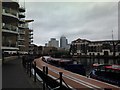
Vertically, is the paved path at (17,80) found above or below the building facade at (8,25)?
below

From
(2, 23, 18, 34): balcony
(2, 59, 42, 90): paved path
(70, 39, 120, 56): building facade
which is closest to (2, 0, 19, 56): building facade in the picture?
(2, 23, 18, 34): balcony

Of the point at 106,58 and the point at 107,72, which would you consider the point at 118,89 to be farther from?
the point at 106,58

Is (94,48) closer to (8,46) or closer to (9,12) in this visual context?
(8,46)

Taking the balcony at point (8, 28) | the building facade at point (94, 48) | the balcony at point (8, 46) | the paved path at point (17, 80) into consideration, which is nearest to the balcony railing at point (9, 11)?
the balcony at point (8, 28)

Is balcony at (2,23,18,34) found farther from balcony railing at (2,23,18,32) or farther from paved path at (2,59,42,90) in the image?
paved path at (2,59,42,90)

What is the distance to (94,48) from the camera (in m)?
112

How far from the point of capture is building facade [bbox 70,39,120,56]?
103m

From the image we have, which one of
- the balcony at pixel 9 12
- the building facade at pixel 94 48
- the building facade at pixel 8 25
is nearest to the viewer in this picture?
the balcony at pixel 9 12

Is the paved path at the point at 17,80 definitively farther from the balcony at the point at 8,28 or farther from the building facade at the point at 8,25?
the building facade at the point at 8,25

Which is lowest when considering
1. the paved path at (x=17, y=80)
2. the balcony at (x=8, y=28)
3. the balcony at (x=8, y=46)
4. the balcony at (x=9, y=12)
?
the paved path at (x=17, y=80)

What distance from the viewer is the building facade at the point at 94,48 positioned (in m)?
103

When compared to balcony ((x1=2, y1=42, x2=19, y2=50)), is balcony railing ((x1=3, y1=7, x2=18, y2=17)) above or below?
above

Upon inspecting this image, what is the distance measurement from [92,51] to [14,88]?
103m

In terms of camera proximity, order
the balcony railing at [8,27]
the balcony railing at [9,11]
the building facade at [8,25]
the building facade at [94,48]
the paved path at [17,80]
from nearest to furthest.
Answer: the paved path at [17,80], the balcony railing at [9,11], the building facade at [8,25], the balcony railing at [8,27], the building facade at [94,48]
